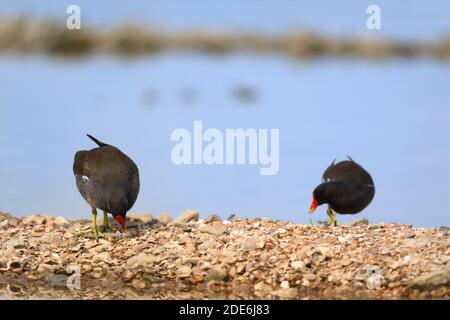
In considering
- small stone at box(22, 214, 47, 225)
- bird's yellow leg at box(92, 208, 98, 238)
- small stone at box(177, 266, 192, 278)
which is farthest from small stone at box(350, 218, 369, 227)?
small stone at box(22, 214, 47, 225)

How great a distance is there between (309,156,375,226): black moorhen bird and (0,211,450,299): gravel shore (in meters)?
0.24

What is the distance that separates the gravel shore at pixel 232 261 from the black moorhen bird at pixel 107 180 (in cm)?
28

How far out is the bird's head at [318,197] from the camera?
5.94m

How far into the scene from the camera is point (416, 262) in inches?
185

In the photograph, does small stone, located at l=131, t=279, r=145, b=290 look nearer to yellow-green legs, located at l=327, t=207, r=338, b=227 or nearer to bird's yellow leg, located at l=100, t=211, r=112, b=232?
bird's yellow leg, located at l=100, t=211, r=112, b=232

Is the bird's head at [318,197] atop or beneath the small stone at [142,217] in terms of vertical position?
atop

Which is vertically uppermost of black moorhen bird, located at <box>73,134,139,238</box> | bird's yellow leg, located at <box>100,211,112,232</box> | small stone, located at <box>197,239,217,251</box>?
black moorhen bird, located at <box>73,134,139,238</box>

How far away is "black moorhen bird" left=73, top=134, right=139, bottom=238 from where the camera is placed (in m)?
5.31

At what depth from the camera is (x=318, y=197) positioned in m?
5.96

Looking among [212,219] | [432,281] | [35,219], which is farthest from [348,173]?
[35,219]

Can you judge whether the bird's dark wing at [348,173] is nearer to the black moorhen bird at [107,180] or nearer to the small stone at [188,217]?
the small stone at [188,217]

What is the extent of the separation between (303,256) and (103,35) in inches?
306

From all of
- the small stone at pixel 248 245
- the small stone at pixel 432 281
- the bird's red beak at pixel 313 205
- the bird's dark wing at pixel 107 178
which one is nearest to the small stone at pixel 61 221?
the bird's dark wing at pixel 107 178
